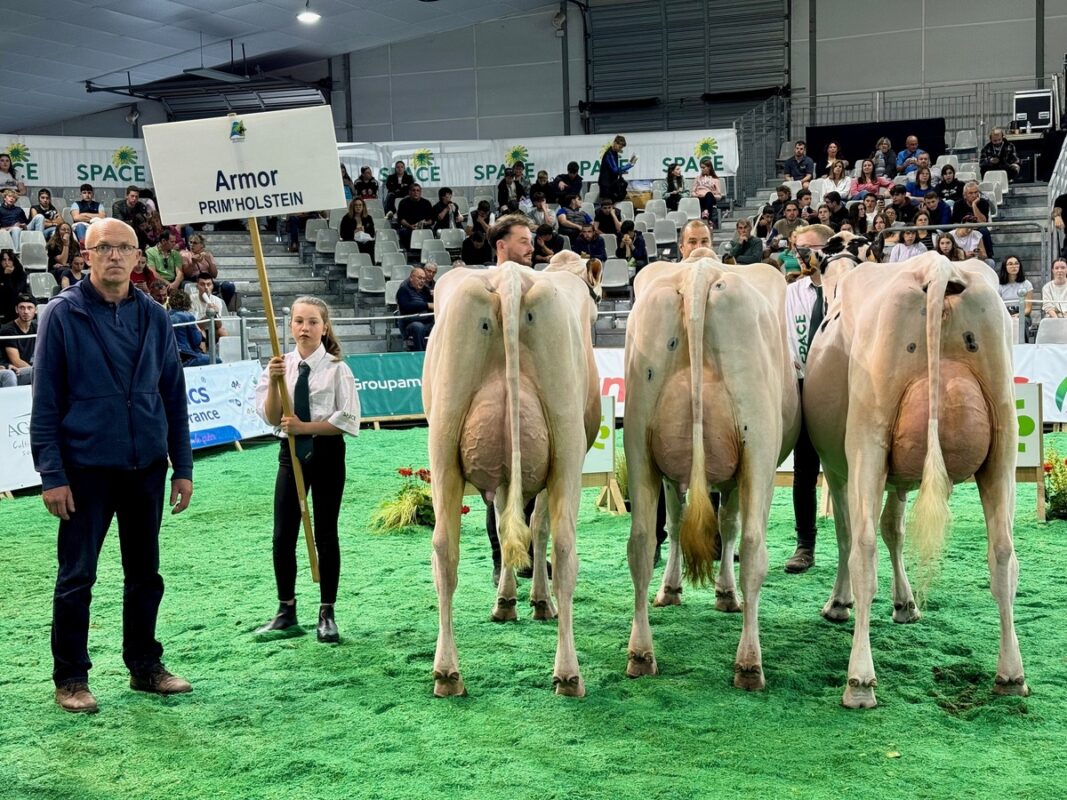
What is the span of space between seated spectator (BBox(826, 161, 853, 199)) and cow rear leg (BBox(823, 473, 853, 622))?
640 inches

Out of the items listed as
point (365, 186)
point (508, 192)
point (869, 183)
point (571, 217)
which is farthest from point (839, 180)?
point (365, 186)

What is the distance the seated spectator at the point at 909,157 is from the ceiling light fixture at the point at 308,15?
42.5 feet

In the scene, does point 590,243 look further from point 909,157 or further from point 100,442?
point 100,442

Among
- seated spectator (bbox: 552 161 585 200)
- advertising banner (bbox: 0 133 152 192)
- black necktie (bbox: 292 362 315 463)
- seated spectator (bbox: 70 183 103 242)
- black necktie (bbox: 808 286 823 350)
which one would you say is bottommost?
black necktie (bbox: 292 362 315 463)

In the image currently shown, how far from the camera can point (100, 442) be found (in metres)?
4.87

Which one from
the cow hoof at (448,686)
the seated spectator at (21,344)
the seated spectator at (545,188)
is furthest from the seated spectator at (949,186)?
the cow hoof at (448,686)

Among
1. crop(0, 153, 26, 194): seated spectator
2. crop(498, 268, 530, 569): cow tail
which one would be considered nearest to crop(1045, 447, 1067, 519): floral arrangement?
crop(498, 268, 530, 569): cow tail

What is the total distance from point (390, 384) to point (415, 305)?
1907 mm

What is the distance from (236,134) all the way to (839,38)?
2341 cm

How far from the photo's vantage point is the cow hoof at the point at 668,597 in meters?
6.59

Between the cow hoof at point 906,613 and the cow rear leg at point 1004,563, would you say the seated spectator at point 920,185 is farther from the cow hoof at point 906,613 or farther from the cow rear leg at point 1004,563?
the cow rear leg at point 1004,563

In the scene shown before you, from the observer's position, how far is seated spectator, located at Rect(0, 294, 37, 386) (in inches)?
477

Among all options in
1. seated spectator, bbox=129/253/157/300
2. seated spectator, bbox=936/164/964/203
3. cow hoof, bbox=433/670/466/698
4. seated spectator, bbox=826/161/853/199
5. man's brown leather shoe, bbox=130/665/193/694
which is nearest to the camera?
cow hoof, bbox=433/670/466/698

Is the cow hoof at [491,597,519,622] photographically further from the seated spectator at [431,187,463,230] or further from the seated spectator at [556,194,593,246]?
the seated spectator at [431,187,463,230]
